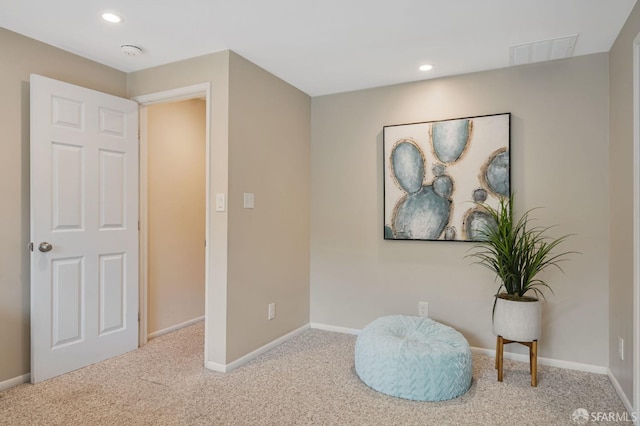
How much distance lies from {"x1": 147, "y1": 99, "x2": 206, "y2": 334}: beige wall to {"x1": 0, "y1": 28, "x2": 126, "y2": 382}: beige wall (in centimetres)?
94

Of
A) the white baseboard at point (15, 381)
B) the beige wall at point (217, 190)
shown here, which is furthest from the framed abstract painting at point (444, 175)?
the white baseboard at point (15, 381)

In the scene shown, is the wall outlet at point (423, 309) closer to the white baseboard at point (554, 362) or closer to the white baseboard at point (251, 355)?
the white baseboard at point (554, 362)

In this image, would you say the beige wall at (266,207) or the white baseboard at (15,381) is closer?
the white baseboard at (15,381)

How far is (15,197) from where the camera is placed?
7.99 ft

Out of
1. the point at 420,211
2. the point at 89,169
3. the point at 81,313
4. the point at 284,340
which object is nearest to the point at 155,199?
the point at 89,169

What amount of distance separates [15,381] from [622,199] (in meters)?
3.87

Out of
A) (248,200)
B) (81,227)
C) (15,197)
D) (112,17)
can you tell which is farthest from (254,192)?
(15,197)

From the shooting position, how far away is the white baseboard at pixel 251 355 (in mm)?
2678

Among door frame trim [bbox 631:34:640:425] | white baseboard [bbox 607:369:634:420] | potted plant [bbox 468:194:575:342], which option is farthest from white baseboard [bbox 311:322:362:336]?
door frame trim [bbox 631:34:640:425]

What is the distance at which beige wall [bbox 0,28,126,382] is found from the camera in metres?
2.38

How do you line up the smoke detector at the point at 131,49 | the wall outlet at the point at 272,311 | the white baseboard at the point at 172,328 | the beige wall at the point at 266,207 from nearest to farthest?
1. the smoke detector at the point at 131,49
2. the beige wall at the point at 266,207
3. the wall outlet at the point at 272,311
4. the white baseboard at the point at 172,328

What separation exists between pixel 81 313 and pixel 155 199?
3.60ft

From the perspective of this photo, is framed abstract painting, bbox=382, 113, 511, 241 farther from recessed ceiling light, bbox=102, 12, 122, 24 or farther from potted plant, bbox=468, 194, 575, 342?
recessed ceiling light, bbox=102, 12, 122, 24

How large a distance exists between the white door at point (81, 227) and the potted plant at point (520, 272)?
269 centimetres
